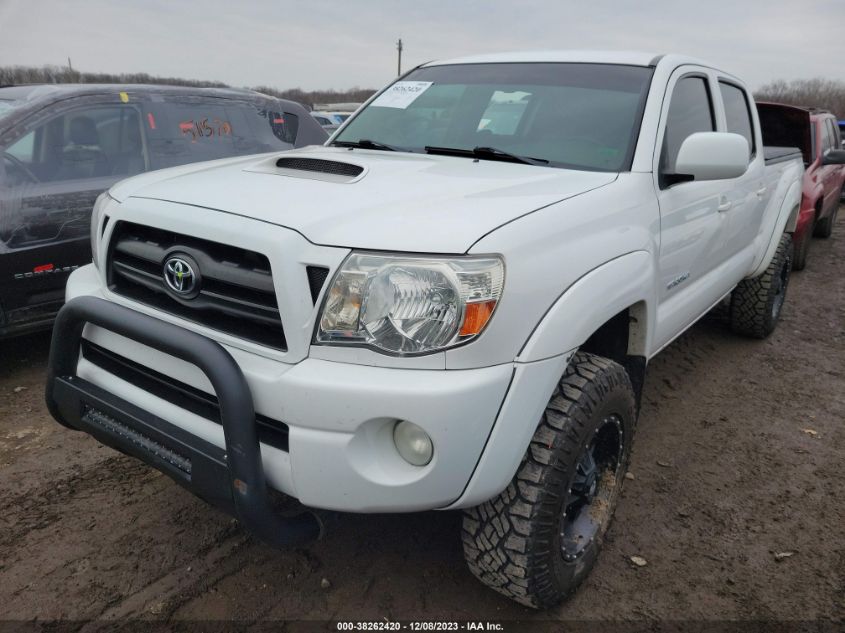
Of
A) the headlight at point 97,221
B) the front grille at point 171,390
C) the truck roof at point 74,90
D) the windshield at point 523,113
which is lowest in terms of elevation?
the front grille at point 171,390

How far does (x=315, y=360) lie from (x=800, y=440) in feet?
9.54

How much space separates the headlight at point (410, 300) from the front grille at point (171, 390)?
12.9 inches

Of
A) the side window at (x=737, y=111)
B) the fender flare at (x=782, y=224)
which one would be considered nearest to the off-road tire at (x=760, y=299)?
the fender flare at (x=782, y=224)

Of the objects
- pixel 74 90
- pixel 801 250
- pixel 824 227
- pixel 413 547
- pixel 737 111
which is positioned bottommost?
pixel 824 227

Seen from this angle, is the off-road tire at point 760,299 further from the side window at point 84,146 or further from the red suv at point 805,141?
the side window at point 84,146

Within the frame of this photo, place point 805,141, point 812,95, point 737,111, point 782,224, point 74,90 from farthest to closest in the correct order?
point 812,95 < point 805,141 < point 782,224 < point 74,90 < point 737,111

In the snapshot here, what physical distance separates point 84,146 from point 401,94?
7.23ft

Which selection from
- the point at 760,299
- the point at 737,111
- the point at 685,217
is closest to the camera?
the point at 685,217

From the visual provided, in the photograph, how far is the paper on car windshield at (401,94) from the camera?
3.23 m

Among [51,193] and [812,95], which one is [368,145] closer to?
[51,193]

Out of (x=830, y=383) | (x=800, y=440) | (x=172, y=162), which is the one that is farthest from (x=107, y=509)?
(x=830, y=383)

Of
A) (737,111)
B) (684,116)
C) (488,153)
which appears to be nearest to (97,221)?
(488,153)

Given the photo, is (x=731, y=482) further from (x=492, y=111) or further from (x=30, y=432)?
(x=30, y=432)

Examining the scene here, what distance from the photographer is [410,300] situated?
170cm
